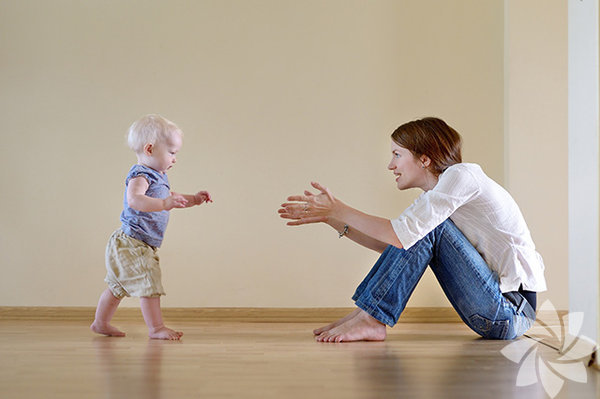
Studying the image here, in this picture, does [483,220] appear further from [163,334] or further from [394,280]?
[163,334]

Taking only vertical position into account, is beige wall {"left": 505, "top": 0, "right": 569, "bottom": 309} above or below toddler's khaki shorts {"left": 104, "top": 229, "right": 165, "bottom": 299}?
above

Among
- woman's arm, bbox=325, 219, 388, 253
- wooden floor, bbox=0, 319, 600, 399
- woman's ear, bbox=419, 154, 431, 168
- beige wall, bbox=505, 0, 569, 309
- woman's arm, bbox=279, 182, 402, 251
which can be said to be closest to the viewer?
wooden floor, bbox=0, 319, 600, 399

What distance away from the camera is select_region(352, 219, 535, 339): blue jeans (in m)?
2.01

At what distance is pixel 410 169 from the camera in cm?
216

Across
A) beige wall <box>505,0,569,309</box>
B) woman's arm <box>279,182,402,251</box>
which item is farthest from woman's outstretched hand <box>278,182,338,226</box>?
beige wall <box>505,0,569,309</box>

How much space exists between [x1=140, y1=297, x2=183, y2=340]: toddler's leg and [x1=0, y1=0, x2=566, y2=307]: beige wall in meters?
0.65

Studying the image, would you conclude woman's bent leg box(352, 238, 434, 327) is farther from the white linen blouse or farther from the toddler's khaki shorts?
the toddler's khaki shorts

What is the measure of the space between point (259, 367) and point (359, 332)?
0.59 m

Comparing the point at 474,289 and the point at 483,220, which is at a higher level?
the point at 483,220

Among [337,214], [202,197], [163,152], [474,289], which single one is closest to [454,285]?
[474,289]

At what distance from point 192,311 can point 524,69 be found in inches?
72.9

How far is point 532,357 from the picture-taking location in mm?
1752

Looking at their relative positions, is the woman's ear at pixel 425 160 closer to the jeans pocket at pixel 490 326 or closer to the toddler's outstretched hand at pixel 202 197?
the jeans pocket at pixel 490 326

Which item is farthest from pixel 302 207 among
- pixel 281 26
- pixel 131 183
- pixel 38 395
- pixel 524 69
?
pixel 524 69
